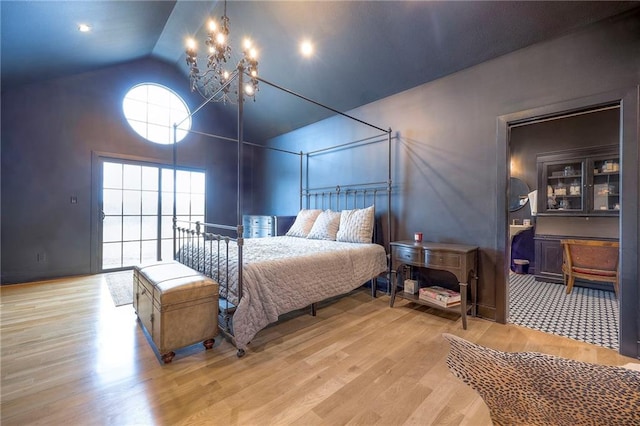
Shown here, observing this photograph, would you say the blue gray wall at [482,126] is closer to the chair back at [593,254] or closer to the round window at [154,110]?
the chair back at [593,254]

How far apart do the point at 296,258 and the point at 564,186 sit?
16.1 ft

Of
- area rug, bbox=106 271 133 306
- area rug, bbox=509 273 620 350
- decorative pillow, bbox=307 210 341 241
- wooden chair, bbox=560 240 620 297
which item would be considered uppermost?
decorative pillow, bbox=307 210 341 241

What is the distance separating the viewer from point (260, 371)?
1728mm

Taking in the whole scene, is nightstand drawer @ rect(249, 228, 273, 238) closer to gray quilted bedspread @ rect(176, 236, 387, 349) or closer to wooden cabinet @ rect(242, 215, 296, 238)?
wooden cabinet @ rect(242, 215, 296, 238)

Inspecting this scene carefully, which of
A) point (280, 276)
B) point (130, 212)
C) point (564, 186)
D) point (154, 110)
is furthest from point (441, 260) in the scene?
point (154, 110)

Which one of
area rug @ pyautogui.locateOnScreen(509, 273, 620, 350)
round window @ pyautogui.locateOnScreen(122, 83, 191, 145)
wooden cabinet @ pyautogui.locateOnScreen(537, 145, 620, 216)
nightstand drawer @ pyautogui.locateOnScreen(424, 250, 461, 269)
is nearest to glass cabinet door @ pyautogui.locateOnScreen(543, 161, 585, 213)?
wooden cabinet @ pyautogui.locateOnScreen(537, 145, 620, 216)

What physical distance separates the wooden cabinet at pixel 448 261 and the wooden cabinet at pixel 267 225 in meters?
2.23

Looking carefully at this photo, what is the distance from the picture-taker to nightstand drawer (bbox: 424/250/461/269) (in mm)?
2432

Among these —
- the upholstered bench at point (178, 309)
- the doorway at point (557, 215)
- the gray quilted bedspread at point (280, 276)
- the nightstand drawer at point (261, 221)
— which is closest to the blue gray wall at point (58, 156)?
the nightstand drawer at point (261, 221)

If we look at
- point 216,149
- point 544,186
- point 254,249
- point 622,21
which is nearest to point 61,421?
point 254,249

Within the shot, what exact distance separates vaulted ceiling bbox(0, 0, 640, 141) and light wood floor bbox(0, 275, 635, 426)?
278 centimetres

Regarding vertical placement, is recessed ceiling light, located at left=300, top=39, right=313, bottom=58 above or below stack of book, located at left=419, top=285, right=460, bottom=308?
above

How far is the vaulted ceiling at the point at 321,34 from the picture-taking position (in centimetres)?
Result: 226

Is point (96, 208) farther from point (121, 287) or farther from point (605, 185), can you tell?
point (605, 185)
